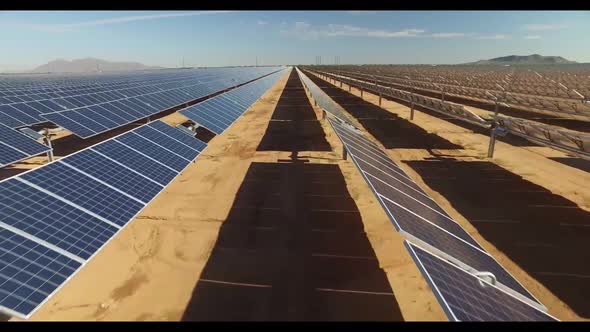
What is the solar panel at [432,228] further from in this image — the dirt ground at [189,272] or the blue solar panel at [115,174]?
the blue solar panel at [115,174]

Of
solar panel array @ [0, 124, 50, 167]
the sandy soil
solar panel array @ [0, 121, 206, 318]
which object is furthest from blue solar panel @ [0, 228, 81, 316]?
solar panel array @ [0, 124, 50, 167]

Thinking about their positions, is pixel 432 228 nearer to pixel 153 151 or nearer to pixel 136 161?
pixel 136 161

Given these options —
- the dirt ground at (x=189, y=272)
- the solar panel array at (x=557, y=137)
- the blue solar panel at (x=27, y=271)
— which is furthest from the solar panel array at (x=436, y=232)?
the solar panel array at (x=557, y=137)

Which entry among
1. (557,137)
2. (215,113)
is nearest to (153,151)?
(215,113)

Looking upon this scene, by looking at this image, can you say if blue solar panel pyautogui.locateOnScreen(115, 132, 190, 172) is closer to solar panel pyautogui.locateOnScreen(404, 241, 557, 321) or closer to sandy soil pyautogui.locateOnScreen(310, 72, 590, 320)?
solar panel pyautogui.locateOnScreen(404, 241, 557, 321)

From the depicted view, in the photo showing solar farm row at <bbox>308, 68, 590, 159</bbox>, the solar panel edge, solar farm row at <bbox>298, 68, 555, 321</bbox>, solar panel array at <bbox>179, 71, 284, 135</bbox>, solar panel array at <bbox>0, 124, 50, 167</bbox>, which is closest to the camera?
the solar panel edge
